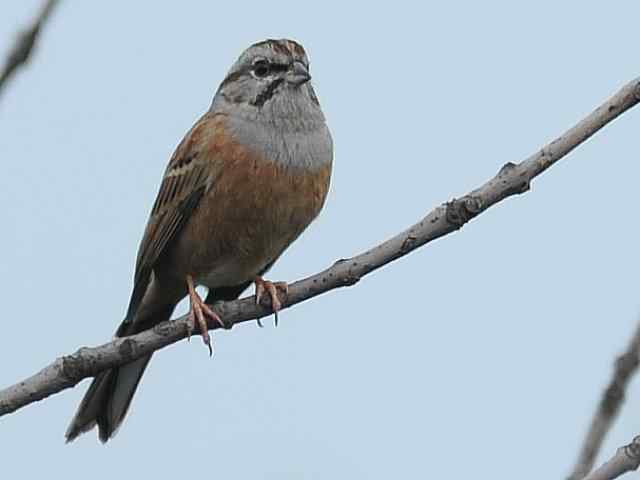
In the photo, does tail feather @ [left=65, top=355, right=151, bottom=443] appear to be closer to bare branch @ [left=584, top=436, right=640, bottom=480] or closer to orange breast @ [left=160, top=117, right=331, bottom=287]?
orange breast @ [left=160, top=117, right=331, bottom=287]

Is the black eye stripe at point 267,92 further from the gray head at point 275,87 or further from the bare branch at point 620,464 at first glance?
the bare branch at point 620,464

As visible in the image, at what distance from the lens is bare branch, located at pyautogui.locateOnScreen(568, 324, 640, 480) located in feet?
11.0

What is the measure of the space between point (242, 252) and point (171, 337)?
1.77m

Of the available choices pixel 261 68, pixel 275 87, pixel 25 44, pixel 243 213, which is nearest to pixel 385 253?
pixel 243 213

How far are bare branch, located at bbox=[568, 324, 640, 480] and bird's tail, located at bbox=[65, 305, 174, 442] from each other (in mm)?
3492

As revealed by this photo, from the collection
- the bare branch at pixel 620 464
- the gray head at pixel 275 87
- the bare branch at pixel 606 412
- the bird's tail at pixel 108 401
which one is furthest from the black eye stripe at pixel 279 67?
the bare branch at pixel 620 464

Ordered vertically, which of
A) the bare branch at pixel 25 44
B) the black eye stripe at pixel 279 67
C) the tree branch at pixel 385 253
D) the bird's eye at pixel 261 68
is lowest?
the tree branch at pixel 385 253

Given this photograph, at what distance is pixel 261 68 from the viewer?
748 cm

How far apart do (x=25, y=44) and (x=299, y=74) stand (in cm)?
441

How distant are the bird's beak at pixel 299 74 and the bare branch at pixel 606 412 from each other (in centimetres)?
409

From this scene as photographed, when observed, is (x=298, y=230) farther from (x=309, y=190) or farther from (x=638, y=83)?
(x=638, y=83)

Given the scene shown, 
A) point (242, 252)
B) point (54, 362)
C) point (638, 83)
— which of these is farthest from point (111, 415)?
→ point (638, 83)

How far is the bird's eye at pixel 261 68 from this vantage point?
293 inches

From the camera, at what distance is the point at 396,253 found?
4.90 meters
